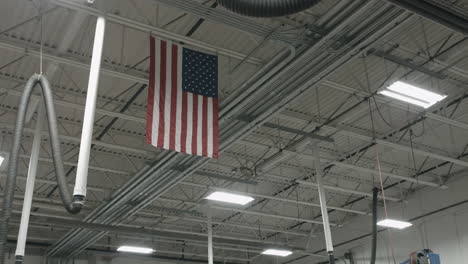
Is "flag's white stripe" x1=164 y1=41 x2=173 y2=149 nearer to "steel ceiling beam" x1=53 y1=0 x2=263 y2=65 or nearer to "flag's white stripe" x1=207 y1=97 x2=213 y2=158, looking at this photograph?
"steel ceiling beam" x1=53 y1=0 x2=263 y2=65

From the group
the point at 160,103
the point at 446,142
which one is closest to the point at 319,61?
the point at 160,103

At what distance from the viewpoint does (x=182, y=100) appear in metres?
9.86

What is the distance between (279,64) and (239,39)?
1.41 meters

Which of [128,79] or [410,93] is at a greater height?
[128,79]

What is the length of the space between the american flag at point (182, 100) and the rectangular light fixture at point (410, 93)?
4189mm

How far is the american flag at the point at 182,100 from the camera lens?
9.47 metres

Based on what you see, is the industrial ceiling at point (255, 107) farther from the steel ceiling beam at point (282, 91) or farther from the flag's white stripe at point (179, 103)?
the flag's white stripe at point (179, 103)

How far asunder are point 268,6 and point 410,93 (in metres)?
6.91

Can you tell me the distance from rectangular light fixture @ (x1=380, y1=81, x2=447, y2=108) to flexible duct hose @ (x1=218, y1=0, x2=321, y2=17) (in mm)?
6202

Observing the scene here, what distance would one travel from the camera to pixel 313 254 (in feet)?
80.5

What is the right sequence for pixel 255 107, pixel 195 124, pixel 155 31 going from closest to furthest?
pixel 195 124 < pixel 155 31 < pixel 255 107

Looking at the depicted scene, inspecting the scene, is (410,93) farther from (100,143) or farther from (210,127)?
(100,143)

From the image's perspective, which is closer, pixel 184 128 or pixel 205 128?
pixel 184 128

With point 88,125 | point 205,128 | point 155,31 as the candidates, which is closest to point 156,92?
point 205,128
